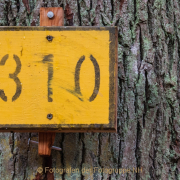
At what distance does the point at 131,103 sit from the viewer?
1.24 metres

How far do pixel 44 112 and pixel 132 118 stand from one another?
467mm

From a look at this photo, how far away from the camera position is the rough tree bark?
4.00 feet

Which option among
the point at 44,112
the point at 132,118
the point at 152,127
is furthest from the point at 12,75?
the point at 152,127

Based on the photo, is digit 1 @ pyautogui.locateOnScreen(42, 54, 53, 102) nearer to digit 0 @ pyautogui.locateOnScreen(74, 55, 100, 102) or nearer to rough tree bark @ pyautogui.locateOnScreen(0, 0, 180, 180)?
digit 0 @ pyautogui.locateOnScreen(74, 55, 100, 102)

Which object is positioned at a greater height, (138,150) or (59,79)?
(59,79)

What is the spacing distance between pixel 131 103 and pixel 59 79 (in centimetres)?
42

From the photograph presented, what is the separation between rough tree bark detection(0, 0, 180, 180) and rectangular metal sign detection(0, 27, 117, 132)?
0.24 meters

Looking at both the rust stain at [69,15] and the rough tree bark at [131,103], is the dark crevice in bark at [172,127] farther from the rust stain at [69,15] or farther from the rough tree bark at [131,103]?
the rust stain at [69,15]

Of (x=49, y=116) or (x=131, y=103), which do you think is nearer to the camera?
(x=49, y=116)

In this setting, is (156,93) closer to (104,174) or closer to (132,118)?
(132,118)

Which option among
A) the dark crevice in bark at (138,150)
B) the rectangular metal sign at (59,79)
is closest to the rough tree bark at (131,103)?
the dark crevice in bark at (138,150)

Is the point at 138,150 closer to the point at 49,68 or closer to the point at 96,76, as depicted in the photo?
the point at 96,76

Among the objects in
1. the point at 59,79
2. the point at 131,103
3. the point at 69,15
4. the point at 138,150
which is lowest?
the point at 138,150

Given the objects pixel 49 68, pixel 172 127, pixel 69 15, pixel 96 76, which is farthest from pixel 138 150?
pixel 69 15
